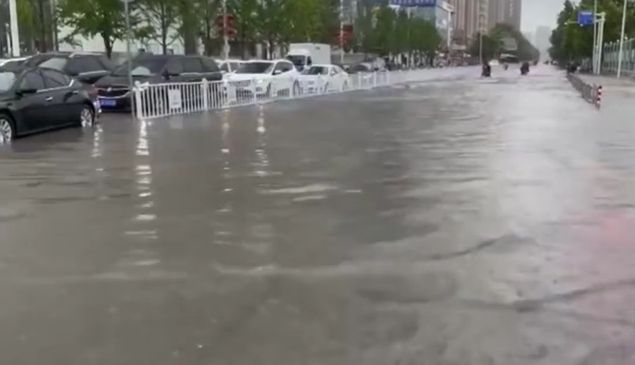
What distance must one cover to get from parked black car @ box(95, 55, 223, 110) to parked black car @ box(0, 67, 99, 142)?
3470 millimetres

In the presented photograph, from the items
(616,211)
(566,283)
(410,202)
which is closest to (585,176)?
(616,211)

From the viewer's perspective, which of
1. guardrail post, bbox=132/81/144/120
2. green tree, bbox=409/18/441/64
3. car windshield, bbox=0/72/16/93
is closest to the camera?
car windshield, bbox=0/72/16/93

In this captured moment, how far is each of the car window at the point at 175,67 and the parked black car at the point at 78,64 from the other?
2.19 metres

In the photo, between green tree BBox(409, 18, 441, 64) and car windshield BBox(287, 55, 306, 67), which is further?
green tree BBox(409, 18, 441, 64)

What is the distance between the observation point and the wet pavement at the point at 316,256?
196 inches

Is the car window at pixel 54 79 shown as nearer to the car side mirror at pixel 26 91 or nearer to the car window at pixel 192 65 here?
the car side mirror at pixel 26 91

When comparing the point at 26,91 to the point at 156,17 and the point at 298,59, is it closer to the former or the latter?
the point at 156,17

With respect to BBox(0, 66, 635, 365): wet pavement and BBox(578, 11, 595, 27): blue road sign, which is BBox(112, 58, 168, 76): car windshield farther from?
BBox(578, 11, 595, 27): blue road sign

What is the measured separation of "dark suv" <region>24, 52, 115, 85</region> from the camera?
80.3ft

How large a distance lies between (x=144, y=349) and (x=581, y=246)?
429 centimetres

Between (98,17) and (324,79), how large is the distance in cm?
1026

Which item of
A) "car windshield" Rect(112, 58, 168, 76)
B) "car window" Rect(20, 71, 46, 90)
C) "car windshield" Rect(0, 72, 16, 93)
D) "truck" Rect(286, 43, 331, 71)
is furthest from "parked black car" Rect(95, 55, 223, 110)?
"truck" Rect(286, 43, 331, 71)

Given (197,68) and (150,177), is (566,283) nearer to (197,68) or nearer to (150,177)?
(150,177)

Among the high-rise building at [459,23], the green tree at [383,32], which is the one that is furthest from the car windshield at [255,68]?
the high-rise building at [459,23]
